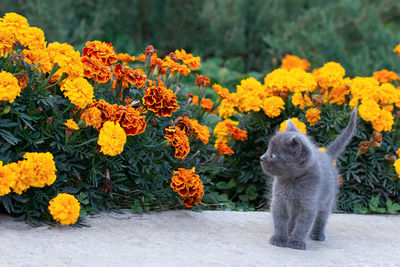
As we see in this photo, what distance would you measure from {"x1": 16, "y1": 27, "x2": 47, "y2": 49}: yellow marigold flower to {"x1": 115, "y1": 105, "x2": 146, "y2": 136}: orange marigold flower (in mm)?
731

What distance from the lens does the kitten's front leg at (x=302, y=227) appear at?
3.40 meters

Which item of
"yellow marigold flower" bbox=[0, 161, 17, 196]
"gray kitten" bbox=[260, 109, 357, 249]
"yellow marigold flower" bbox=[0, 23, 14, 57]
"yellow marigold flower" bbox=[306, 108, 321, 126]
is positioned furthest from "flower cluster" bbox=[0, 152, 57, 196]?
"yellow marigold flower" bbox=[306, 108, 321, 126]

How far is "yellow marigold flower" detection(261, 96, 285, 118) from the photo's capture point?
15.3 ft

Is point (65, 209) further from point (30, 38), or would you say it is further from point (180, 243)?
point (30, 38)

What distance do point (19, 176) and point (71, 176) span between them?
51 centimetres

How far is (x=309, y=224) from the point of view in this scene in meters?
3.42

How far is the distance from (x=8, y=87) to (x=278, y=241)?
6.01 ft

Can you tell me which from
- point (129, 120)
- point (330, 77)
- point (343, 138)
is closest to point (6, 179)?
point (129, 120)

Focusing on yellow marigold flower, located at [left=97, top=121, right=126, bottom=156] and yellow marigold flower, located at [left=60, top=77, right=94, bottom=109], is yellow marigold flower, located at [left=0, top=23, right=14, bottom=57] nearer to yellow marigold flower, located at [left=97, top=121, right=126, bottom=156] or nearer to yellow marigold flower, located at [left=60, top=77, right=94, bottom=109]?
yellow marigold flower, located at [left=60, top=77, right=94, bottom=109]

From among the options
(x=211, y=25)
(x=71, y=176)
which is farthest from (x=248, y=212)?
(x=211, y=25)

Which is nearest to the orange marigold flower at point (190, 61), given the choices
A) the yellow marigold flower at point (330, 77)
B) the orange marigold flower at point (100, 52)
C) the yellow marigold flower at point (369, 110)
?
the orange marigold flower at point (100, 52)

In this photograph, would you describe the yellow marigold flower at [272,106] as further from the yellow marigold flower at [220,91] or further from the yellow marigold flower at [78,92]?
the yellow marigold flower at [78,92]

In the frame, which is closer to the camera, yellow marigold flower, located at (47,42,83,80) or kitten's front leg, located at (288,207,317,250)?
kitten's front leg, located at (288,207,317,250)

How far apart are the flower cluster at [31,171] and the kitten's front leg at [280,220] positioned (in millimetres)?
1354
